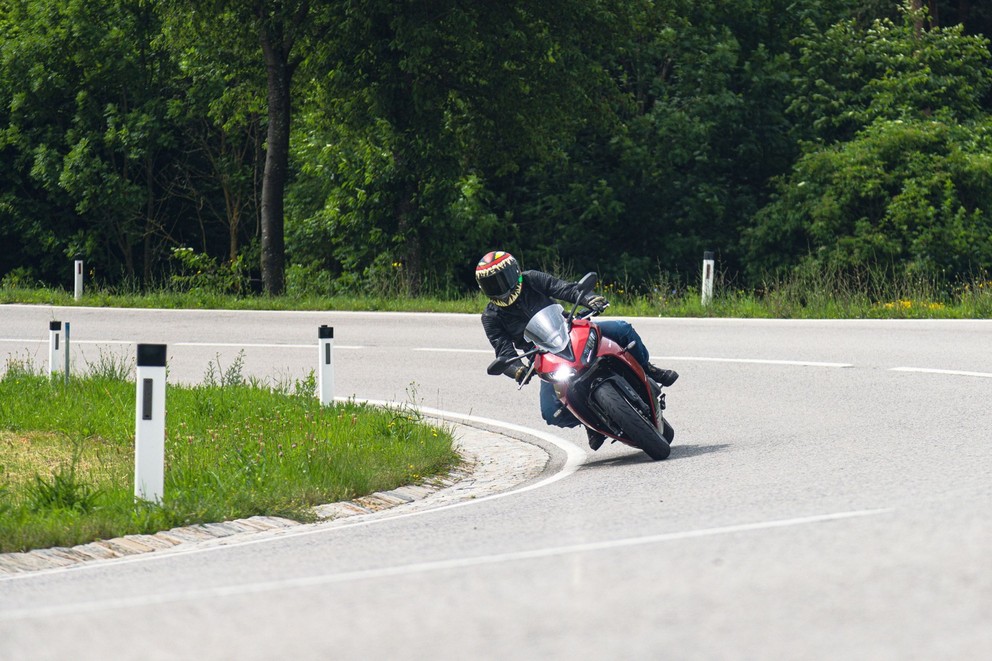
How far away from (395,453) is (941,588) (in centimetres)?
544

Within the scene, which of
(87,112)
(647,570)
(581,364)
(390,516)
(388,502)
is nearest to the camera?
(647,570)

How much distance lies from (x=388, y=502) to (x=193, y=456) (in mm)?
1713

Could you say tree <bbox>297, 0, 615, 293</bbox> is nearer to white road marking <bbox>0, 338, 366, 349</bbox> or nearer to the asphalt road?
white road marking <bbox>0, 338, 366, 349</bbox>

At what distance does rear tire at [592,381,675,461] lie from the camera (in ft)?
31.0

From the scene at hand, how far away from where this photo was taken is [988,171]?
99.3 ft

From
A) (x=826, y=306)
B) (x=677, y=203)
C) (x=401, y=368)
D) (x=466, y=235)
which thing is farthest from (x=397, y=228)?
(x=401, y=368)

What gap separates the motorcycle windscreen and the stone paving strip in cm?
91

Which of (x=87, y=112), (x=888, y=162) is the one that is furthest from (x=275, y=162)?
(x=888, y=162)

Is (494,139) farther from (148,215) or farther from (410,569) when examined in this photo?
(410,569)

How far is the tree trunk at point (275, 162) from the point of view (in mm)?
28469

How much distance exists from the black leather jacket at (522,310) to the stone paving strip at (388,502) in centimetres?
89

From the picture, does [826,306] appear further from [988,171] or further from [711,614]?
[711,614]

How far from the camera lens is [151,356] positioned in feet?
27.3

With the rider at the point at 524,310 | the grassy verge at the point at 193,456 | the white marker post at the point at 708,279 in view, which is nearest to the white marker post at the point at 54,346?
the grassy verge at the point at 193,456
